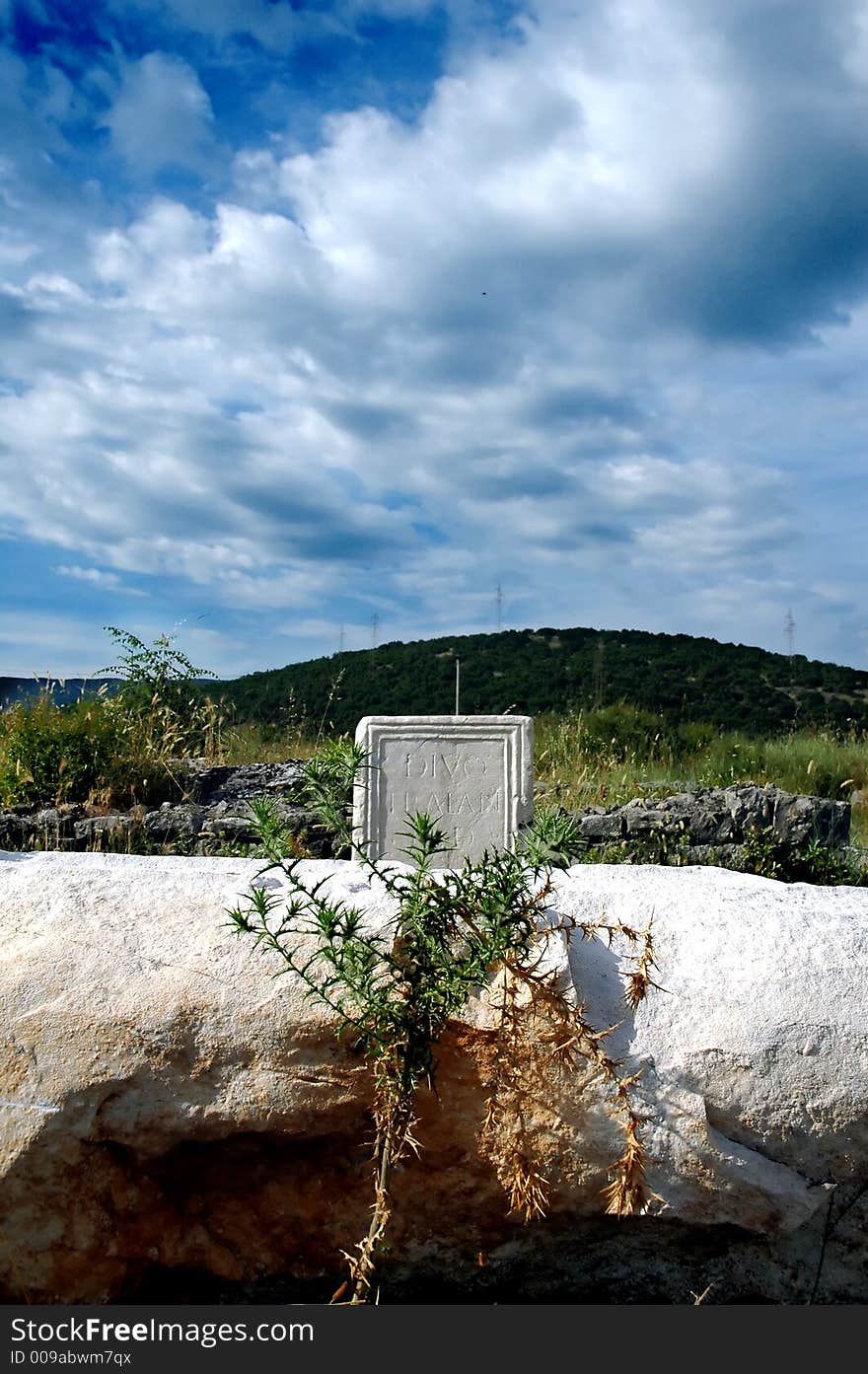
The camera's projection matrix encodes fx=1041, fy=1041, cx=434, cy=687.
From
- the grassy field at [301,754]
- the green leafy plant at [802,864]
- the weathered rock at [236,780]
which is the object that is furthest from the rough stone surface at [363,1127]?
the weathered rock at [236,780]

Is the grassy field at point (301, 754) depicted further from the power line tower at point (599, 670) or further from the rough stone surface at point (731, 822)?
the power line tower at point (599, 670)

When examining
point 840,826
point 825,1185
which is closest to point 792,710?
point 840,826

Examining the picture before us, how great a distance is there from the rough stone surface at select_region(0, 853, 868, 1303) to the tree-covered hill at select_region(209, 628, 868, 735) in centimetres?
1583

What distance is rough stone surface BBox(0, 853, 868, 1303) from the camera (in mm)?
2158

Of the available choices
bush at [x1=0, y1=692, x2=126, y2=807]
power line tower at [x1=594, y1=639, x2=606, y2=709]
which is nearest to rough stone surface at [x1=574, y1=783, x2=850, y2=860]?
bush at [x1=0, y1=692, x2=126, y2=807]

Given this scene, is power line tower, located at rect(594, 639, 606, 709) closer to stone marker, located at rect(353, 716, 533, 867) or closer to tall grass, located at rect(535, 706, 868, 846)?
tall grass, located at rect(535, 706, 868, 846)

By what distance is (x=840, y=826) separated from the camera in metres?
7.90

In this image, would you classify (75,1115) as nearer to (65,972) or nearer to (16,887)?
(65,972)

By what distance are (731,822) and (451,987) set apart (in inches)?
241

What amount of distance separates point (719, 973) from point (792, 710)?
20.4 metres

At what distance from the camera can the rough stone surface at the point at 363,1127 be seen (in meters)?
2.16

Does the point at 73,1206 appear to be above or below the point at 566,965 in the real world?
below

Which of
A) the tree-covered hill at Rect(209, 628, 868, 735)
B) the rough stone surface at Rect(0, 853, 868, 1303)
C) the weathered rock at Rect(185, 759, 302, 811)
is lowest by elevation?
the rough stone surface at Rect(0, 853, 868, 1303)

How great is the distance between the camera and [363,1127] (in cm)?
220
